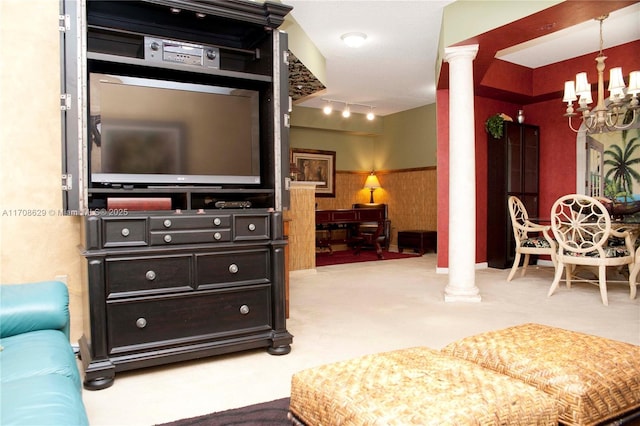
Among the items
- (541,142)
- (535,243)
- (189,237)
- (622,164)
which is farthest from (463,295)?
(541,142)

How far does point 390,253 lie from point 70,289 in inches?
252

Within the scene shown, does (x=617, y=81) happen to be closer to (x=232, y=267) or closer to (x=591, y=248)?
(x=591, y=248)

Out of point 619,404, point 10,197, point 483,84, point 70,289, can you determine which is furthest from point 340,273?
point 619,404

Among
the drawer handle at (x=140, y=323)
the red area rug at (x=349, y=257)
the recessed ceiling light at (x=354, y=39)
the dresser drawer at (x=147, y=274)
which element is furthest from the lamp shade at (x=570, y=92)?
the drawer handle at (x=140, y=323)

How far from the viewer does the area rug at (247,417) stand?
1767 millimetres

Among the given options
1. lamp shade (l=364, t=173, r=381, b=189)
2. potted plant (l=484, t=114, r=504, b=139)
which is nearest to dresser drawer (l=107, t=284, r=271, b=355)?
potted plant (l=484, t=114, r=504, b=139)

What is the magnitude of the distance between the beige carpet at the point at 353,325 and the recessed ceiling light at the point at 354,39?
275cm

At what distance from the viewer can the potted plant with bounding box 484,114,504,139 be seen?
6.17 metres

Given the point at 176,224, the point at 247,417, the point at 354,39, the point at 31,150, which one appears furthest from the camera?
the point at 354,39

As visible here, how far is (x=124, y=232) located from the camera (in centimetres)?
231

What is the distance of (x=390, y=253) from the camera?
839 centimetres

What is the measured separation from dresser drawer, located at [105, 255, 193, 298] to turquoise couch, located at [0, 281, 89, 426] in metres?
0.45

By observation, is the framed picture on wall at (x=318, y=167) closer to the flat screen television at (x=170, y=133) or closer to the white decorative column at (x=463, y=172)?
the white decorative column at (x=463, y=172)

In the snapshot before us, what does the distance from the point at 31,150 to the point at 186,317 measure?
4.42 ft
